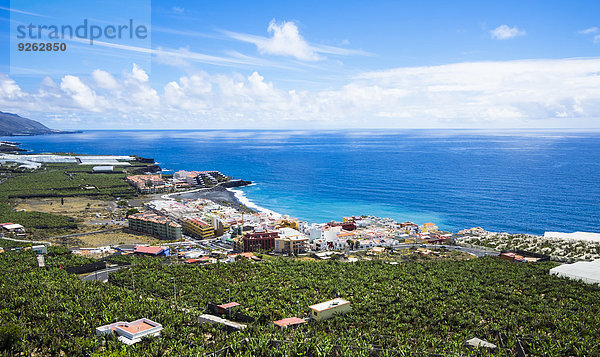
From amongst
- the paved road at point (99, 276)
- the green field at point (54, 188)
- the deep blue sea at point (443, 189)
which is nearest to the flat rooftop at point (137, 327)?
the paved road at point (99, 276)

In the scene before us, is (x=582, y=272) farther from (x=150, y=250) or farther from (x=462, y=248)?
(x=150, y=250)

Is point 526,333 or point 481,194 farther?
point 481,194

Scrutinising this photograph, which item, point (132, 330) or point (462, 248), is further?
point (462, 248)

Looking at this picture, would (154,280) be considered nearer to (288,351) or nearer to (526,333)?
(288,351)

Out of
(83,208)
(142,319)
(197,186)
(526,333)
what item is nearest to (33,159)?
(197,186)

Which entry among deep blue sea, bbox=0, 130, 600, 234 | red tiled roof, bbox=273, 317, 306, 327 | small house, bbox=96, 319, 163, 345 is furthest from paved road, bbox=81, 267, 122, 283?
deep blue sea, bbox=0, 130, 600, 234

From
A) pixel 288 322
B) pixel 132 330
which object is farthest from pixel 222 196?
pixel 132 330

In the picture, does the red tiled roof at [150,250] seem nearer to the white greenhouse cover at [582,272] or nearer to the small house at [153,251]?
the small house at [153,251]
